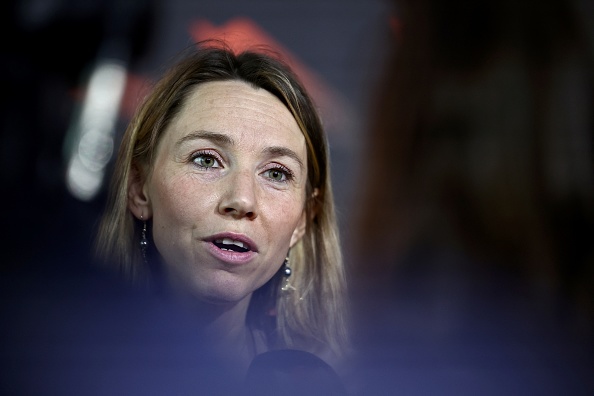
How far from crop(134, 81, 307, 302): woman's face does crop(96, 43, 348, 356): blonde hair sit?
3 cm

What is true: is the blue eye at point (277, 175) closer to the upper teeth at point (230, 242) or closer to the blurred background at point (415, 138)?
the upper teeth at point (230, 242)

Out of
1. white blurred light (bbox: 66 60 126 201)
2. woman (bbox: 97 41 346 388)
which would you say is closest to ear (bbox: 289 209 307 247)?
woman (bbox: 97 41 346 388)

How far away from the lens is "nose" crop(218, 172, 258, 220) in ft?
4.75

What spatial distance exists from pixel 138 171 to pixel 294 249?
1.26 ft

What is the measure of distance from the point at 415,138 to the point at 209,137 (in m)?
1.11

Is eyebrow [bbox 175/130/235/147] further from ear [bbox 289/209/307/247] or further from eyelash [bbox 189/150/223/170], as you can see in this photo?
ear [bbox 289/209/307/247]

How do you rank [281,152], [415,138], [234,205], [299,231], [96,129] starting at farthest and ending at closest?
[96,129] → [415,138] → [299,231] → [281,152] → [234,205]

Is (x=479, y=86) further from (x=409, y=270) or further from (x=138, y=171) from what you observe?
(x=138, y=171)

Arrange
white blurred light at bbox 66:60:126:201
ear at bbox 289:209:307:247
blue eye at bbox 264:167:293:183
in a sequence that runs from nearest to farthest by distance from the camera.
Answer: blue eye at bbox 264:167:293:183, ear at bbox 289:209:307:247, white blurred light at bbox 66:60:126:201

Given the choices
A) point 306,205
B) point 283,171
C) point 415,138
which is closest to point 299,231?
point 306,205

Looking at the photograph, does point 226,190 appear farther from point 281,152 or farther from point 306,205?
point 306,205

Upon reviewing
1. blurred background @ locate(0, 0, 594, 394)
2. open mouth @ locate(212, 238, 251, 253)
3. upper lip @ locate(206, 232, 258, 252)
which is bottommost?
open mouth @ locate(212, 238, 251, 253)

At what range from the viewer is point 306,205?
173cm

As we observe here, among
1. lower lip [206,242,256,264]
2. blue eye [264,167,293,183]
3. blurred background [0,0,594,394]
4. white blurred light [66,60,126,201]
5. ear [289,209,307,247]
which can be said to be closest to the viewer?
lower lip [206,242,256,264]
